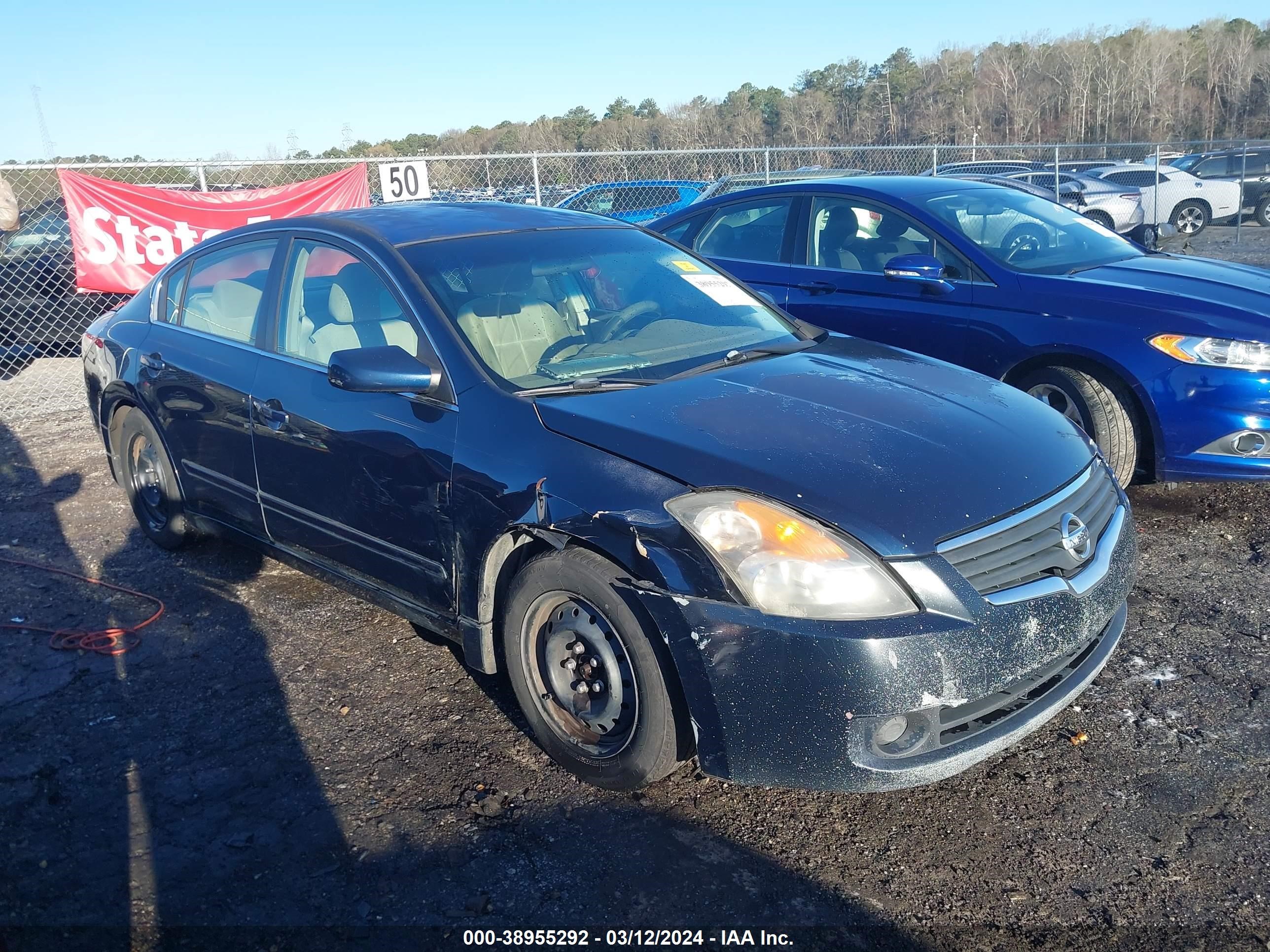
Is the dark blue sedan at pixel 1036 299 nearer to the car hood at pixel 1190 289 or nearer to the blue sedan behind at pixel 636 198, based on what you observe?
the car hood at pixel 1190 289

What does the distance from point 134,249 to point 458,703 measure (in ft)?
25.3

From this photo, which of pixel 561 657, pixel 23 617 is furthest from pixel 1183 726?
pixel 23 617

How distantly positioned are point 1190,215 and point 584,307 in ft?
63.7

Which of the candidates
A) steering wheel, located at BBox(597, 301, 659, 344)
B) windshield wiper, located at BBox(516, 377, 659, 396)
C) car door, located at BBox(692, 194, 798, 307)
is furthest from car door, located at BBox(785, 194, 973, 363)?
windshield wiper, located at BBox(516, 377, 659, 396)

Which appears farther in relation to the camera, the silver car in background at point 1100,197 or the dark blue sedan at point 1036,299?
the silver car in background at point 1100,197

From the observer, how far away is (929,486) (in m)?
2.76

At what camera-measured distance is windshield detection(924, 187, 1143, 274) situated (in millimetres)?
5676

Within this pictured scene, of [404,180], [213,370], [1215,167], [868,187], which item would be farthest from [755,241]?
[1215,167]

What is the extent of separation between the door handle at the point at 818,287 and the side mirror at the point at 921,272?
0.45m

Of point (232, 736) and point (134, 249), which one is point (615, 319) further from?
point (134, 249)

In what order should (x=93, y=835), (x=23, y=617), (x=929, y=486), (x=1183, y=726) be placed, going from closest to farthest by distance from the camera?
(x=929, y=486) → (x=93, y=835) → (x=1183, y=726) → (x=23, y=617)

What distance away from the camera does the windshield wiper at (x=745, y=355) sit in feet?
11.4

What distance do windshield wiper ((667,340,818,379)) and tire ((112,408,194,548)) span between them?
2682 mm

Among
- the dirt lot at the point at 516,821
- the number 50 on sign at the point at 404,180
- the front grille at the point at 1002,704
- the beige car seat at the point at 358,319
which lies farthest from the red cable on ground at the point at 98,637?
the number 50 on sign at the point at 404,180
